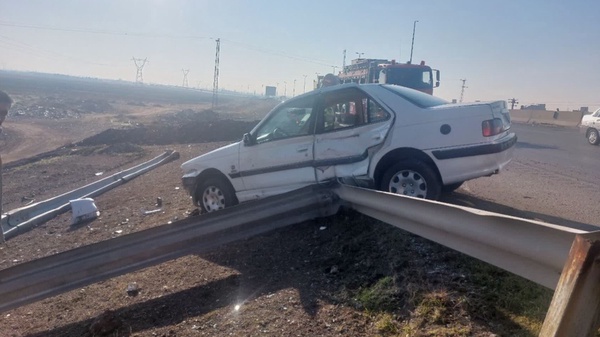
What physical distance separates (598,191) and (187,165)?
773 centimetres

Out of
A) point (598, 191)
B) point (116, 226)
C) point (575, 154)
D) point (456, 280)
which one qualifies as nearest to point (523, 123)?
point (575, 154)

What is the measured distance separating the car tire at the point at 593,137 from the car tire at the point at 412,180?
19.4 metres

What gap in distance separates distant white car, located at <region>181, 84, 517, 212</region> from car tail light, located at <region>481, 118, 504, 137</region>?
1 cm

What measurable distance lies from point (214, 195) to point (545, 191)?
239 inches

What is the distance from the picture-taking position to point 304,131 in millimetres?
7566

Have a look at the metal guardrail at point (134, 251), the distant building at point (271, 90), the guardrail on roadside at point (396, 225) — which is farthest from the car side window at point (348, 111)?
the distant building at point (271, 90)

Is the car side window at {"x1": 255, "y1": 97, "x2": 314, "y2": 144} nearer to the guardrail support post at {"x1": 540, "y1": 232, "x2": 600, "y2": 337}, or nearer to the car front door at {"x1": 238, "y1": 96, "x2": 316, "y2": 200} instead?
the car front door at {"x1": 238, "y1": 96, "x2": 316, "y2": 200}

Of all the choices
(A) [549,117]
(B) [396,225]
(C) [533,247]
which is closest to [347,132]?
(B) [396,225]

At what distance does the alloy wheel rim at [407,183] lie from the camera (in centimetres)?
681

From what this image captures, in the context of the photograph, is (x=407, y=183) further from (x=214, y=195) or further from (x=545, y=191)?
(x=545, y=191)

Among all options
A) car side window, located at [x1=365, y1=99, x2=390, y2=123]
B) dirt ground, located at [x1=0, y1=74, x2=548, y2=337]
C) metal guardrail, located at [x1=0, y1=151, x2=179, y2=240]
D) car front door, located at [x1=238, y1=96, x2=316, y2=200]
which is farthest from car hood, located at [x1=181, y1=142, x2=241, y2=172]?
metal guardrail, located at [x1=0, y1=151, x2=179, y2=240]

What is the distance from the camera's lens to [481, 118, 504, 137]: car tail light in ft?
A: 22.1

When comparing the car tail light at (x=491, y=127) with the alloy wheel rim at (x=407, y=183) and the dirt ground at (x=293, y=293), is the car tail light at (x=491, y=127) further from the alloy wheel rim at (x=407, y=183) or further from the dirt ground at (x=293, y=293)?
the dirt ground at (x=293, y=293)

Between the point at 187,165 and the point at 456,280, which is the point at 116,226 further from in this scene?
the point at 456,280
